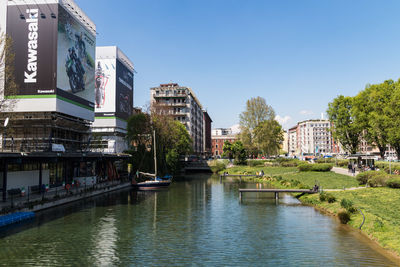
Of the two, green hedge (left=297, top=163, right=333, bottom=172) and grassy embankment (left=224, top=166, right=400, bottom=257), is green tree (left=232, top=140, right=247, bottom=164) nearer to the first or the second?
green hedge (left=297, top=163, right=333, bottom=172)

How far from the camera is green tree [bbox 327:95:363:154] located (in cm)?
7819

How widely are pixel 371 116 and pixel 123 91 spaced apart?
72.2m

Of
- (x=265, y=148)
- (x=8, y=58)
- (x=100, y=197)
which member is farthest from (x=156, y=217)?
(x=265, y=148)

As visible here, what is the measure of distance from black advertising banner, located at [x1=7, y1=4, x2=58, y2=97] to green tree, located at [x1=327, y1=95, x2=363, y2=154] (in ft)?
219

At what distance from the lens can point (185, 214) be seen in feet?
119

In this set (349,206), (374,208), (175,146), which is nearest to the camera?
(374,208)

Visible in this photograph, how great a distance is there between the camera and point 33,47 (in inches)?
2312

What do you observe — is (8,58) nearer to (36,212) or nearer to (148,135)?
(36,212)

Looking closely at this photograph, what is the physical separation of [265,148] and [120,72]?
5324cm

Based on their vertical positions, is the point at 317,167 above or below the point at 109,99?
below

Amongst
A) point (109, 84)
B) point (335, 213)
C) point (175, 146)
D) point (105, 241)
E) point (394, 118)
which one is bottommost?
point (105, 241)

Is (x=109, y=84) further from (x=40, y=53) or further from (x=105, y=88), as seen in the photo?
(x=40, y=53)

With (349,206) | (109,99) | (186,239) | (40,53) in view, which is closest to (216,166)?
(109,99)

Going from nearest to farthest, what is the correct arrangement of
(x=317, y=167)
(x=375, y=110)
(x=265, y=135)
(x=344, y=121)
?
(x=317, y=167) → (x=375, y=110) → (x=344, y=121) → (x=265, y=135)
